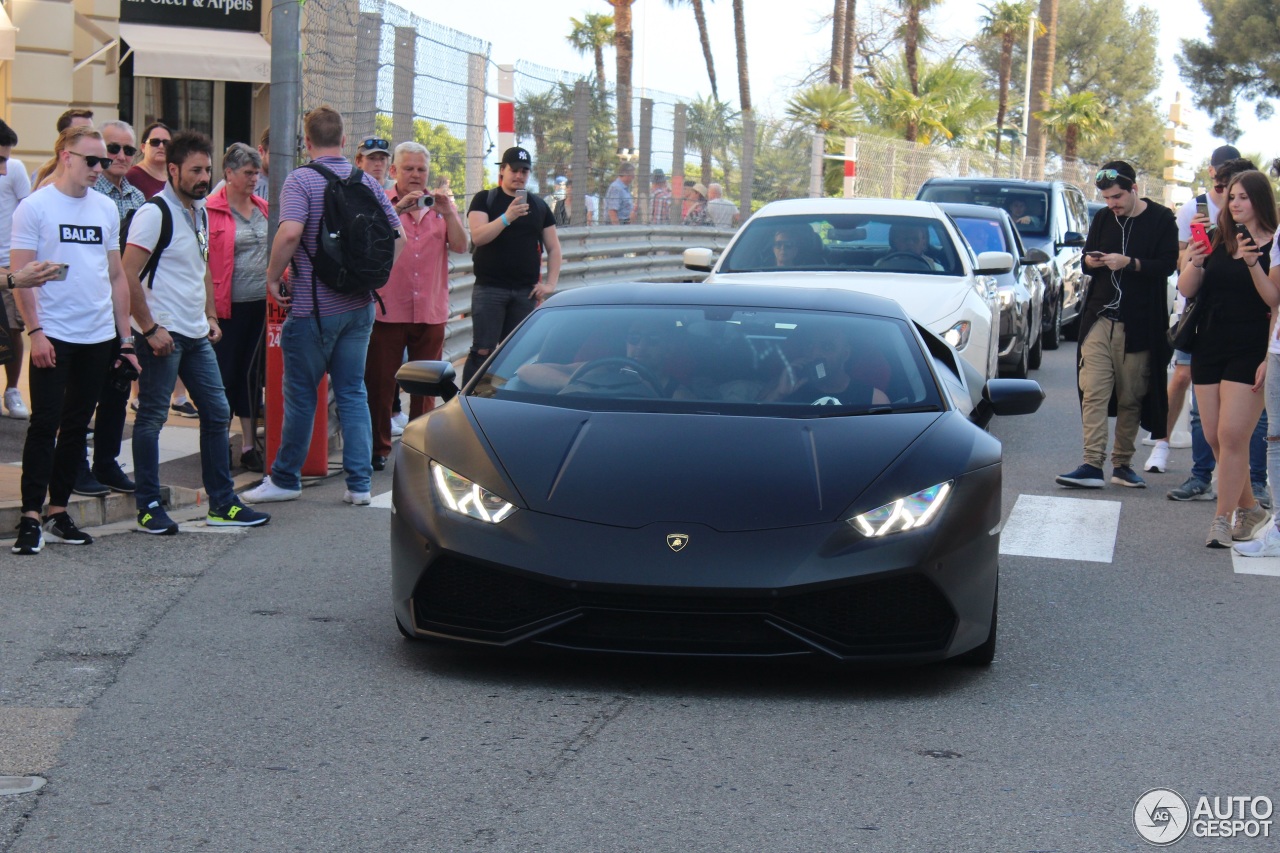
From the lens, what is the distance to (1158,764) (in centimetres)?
464

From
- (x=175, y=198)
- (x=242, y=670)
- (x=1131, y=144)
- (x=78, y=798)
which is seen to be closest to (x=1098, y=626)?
(x=242, y=670)

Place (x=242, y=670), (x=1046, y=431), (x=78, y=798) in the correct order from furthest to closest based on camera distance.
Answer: (x=1046, y=431)
(x=242, y=670)
(x=78, y=798)

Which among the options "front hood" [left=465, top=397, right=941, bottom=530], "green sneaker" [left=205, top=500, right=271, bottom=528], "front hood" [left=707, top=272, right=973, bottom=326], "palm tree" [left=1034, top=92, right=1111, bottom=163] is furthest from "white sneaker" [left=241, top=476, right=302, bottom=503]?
"palm tree" [left=1034, top=92, right=1111, bottom=163]

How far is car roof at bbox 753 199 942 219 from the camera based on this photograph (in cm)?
1240

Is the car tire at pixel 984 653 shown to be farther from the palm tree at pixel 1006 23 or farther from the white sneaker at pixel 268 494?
the palm tree at pixel 1006 23

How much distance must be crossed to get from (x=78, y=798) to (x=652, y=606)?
1.76 m

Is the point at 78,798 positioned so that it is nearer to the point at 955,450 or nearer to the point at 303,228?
the point at 955,450

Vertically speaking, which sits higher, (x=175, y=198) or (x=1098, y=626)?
(x=175, y=198)

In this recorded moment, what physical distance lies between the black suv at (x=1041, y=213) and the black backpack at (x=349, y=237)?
1158cm

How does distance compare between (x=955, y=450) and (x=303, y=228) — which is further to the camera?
(x=303, y=228)

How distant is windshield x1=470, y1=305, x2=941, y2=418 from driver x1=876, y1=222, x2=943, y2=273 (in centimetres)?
553

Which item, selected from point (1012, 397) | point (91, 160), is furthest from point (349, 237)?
point (1012, 397)

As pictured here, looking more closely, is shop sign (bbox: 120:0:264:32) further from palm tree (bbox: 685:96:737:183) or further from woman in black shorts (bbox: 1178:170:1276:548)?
woman in black shorts (bbox: 1178:170:1276:548)

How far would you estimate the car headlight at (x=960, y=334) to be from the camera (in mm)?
11164
